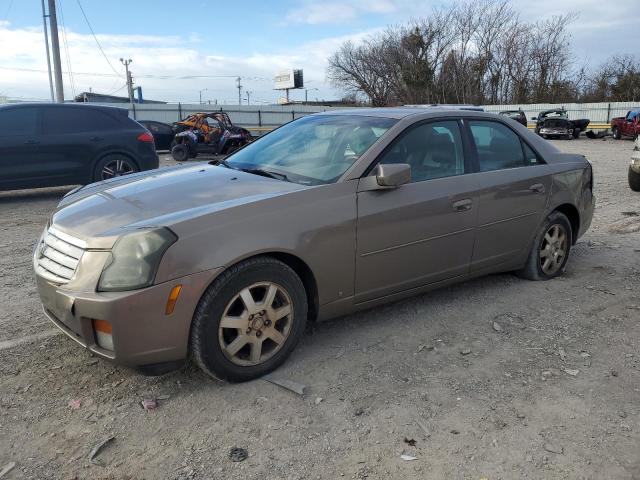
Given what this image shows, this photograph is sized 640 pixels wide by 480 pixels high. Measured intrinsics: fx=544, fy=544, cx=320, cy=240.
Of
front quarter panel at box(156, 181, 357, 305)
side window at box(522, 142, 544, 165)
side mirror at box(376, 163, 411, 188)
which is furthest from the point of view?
side window at box(522, 142, 544, 165)

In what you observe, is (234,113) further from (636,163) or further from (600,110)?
(636,163)

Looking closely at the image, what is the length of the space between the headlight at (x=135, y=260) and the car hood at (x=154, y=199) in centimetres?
9

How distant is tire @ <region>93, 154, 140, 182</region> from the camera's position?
909 centimetres

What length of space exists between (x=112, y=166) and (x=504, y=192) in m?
7.11

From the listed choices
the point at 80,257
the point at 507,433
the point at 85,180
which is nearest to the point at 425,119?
the point at 507,433

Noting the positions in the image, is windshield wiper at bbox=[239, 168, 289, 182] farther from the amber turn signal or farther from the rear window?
the rear window

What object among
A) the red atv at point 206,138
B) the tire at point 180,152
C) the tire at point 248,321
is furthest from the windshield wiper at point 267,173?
the tire at point 180,152

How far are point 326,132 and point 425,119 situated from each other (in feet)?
2.41

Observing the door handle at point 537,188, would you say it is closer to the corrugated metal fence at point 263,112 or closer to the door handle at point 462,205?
the door handle at point 462,205

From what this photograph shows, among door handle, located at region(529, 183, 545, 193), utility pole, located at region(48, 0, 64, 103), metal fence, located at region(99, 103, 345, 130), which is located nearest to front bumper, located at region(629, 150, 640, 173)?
door handle, located at region(529, 183, 545, 193)

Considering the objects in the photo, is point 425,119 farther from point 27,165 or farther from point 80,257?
point 27,165

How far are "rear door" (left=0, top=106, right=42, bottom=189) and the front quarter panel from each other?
6.90 metres

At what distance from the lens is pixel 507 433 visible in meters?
2.65

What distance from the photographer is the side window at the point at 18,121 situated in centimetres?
838
